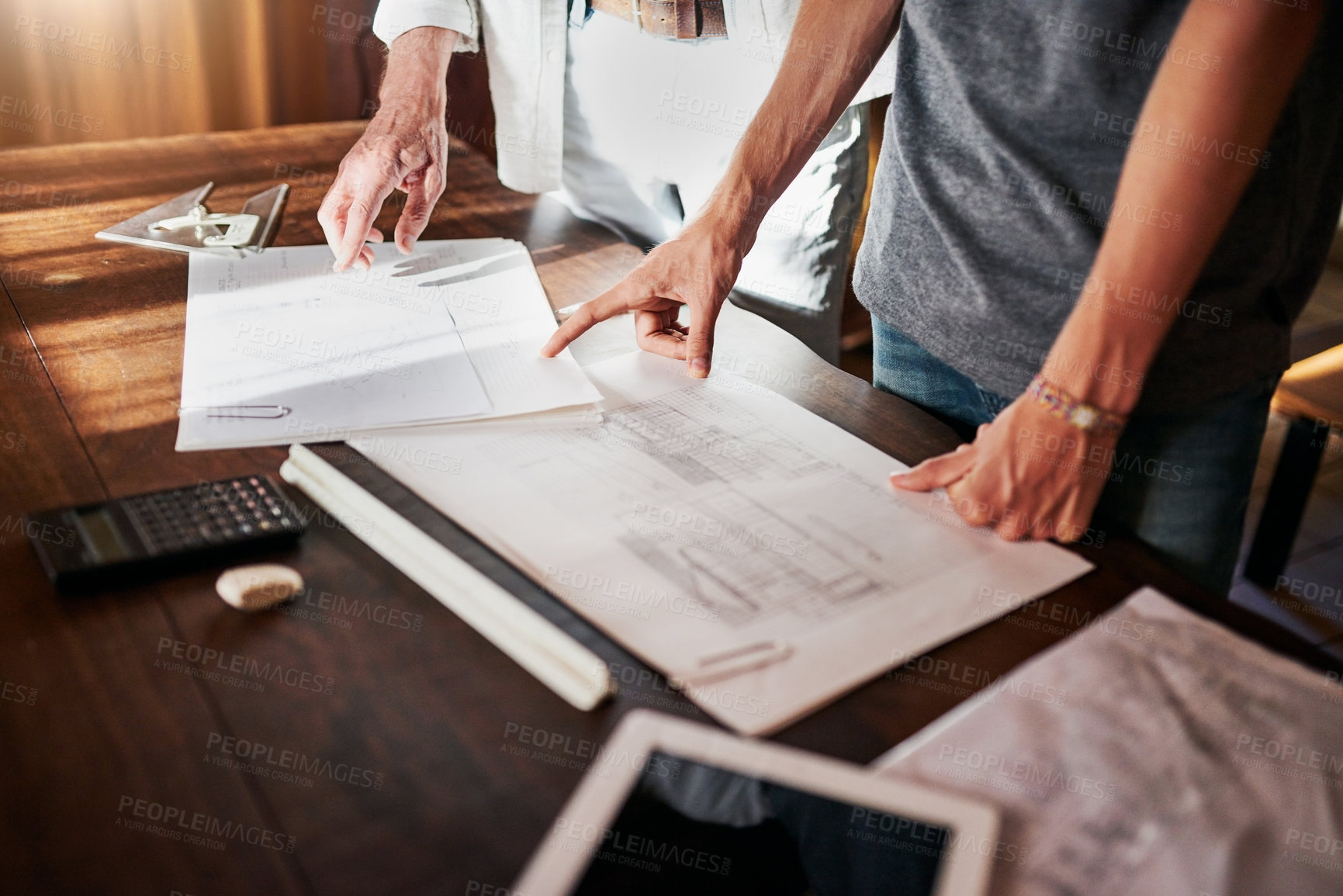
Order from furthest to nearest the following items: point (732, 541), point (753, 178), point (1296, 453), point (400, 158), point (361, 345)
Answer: point (1296, 453), point (400, 158), point (753, 178), point (361, 345), point (732, 541)

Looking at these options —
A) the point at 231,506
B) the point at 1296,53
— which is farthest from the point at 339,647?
the point at 1296,53

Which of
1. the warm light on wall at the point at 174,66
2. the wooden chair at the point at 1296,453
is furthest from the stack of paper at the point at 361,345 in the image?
the warm light on wall at the point at 174,66

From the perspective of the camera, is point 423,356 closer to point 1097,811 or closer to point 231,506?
point 231,506

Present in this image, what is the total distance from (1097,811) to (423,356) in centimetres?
77

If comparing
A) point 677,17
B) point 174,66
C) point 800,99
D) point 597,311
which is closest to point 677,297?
point 597,311

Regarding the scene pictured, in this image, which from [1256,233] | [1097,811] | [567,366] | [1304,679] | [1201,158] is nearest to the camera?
[1097,811]

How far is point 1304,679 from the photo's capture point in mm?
689

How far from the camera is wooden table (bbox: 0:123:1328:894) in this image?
539mm

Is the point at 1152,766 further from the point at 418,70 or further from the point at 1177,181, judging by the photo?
the point at 418,70

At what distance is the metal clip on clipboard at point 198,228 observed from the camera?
129cm

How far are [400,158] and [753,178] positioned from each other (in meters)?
0.49

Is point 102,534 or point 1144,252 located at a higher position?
point 1144,252

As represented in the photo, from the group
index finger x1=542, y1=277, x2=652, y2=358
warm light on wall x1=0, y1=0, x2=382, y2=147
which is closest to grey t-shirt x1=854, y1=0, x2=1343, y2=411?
index finger x1=542, y1=277, x2=652, y2=358

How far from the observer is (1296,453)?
219cm
